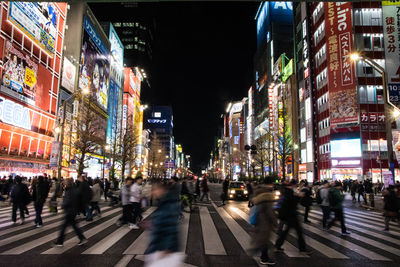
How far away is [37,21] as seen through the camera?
38.3m

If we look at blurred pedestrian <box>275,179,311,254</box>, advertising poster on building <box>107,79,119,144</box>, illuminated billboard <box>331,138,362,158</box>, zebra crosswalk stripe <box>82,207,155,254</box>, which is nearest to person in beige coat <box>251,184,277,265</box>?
blurred pedestrian <box>275,179,311,254</box>

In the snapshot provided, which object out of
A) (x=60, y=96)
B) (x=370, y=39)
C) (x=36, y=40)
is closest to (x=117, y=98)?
(x=60, y=96)

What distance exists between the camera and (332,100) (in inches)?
1890

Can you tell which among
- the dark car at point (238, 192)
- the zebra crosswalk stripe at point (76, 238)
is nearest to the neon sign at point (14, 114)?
the dark car at point (238, 192)

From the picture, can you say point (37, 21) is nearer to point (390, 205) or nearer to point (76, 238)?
point (76, 238)

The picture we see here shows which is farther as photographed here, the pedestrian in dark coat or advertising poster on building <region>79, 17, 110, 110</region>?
advertising poster on building <region>79, 17, 110, 110</region>

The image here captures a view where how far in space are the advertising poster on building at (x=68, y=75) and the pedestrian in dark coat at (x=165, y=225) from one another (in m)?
45.6

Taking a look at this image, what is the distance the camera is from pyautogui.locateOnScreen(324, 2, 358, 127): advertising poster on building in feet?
150

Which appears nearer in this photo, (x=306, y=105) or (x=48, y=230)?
(x=48, y=230)

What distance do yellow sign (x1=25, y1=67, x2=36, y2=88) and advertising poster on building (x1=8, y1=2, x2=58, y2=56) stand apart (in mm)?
3900

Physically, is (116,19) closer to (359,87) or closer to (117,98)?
(117,98)

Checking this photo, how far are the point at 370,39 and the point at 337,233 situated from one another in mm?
44955

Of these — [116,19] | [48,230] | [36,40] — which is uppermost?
[116,19]

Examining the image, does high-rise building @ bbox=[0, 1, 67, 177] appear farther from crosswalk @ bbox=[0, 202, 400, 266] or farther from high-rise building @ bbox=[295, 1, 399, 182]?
high-rise building @ bbox=[295, 1, 399, 182]
